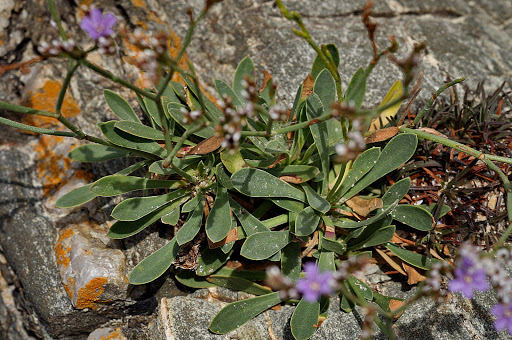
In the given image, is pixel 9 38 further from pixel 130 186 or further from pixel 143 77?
pixel 130 186

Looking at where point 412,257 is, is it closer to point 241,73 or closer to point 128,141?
point 241,73

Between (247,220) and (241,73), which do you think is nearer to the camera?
(247,220)

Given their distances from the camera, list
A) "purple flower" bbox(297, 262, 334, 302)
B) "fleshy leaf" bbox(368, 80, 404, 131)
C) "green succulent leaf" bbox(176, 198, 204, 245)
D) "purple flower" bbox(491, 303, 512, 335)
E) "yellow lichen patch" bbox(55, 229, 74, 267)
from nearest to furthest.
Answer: "purple flower" bbox(297, 262, 334, 302), "purple flower" bbox(491, 303, 512, 335), "green succulent leaf" bbox(176, 198, 204, 245), "yellow lichen patch" bbox(55, 229, 74, 267), "fleshy leaf" bbox(368, 80, 404, 131)

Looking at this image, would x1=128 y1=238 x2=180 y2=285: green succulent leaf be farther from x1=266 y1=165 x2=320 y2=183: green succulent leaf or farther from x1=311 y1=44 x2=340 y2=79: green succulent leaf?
x1=311 y1=44 x2=340 y2=79: green succulent leaf

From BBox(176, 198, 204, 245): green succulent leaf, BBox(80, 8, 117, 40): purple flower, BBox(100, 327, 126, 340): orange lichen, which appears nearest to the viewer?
BBox(80, 8, 117, 40): purple flower

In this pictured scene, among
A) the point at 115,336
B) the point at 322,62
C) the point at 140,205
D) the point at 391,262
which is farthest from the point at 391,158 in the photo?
the point at 115,336

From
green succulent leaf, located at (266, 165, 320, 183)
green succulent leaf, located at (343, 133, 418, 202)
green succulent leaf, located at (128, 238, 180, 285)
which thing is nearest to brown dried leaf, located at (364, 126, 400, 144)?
green succulent leaf, located at (343, 133, 418, 202)

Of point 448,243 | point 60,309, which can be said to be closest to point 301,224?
point 448,243
